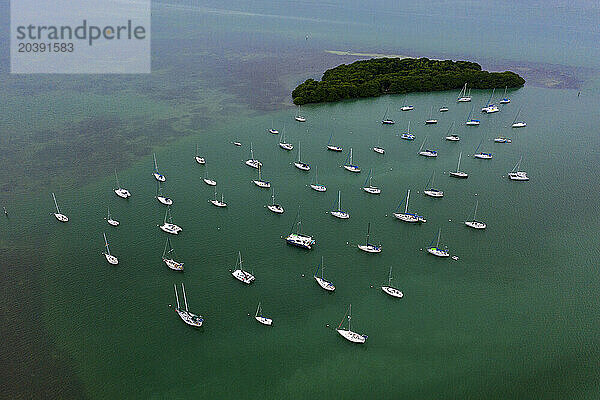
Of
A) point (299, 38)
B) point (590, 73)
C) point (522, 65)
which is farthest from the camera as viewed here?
point (299, 38)

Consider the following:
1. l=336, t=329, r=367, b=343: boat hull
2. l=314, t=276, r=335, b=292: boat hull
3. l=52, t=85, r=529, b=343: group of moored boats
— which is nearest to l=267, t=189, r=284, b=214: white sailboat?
l=52, t=85, r=529, b=343: group of moored boats

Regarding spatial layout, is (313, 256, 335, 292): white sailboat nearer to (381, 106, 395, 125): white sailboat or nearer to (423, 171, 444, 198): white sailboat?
(423, 171, 444, 198): white sailboat

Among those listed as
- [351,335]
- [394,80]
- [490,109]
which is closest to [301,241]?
[351,335]

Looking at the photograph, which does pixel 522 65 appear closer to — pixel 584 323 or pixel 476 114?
pixel 476 114

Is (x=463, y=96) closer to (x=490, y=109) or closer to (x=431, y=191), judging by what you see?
(x=490, y=109)

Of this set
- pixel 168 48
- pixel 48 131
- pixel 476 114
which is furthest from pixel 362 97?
pixel 168 48

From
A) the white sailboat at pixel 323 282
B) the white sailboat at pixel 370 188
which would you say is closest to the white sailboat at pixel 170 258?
the white sailboat at pixel 323 282
